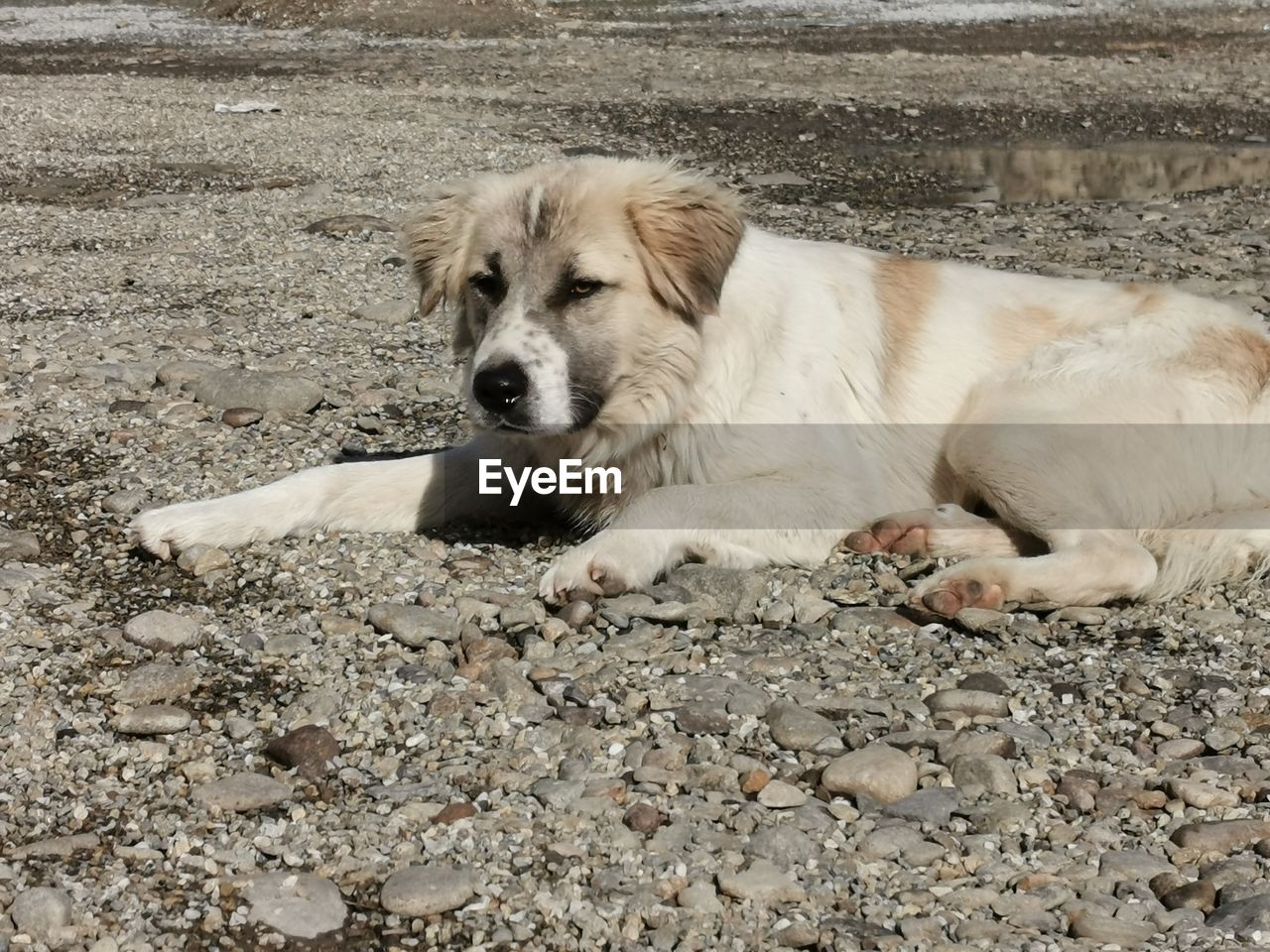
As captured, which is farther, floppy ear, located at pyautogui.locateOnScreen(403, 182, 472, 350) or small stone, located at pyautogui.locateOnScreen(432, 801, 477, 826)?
floppy ear, located at pyautogui.locateOnScreen(403, 182, 472, 350)

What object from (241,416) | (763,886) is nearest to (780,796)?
(763,886)

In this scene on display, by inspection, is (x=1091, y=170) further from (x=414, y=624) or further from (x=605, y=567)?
(x=414, y=624)

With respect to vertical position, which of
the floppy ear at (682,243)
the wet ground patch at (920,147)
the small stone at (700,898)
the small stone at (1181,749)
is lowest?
the small stone at (700,898)

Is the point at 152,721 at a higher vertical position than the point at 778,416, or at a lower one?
lower

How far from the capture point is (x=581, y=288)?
4.37 m

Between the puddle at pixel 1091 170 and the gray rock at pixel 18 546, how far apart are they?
7.42 m

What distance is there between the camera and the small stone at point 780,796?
3053 mm

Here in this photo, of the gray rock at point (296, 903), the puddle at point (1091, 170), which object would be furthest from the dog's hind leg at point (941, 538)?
the puddle at point (1091, 170)

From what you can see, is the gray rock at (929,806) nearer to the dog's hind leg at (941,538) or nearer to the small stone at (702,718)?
the small stone at (702,718)

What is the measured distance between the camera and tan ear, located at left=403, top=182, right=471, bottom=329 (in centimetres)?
464

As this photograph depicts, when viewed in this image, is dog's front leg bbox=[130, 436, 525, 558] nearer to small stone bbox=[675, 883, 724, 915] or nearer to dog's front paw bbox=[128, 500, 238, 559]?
dog's front paw bbox=[128, 500, 238, 559]

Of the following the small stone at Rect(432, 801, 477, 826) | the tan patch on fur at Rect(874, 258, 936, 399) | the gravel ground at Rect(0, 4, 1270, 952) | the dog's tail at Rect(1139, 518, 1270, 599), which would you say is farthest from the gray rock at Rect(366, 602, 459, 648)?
the dog's tail at Rect(1139, 518, 1270, 599)

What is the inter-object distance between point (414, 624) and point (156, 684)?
2.25ft

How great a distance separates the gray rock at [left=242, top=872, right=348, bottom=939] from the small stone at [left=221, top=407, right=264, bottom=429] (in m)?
3.22
